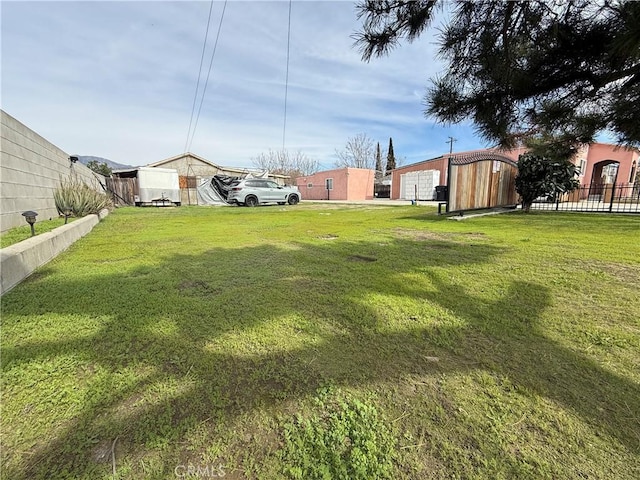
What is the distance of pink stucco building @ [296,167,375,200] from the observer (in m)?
24.3

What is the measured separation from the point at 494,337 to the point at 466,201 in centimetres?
746

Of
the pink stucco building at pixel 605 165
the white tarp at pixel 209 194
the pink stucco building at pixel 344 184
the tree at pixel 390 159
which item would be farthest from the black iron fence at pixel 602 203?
the tree at pixel 390 159

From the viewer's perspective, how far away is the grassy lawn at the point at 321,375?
3.14ft

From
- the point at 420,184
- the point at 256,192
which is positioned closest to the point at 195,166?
the point at 256,192

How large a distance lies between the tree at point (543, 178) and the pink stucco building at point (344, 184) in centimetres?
1581

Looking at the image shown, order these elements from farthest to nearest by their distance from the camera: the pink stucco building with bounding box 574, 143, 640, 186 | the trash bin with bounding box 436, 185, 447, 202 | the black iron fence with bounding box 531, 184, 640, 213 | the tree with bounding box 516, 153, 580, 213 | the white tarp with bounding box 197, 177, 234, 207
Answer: the trash bin with bounding box 436, 185, 447, 202 < the white tarp with bounding box 197, 177, 234, 207 < the pink stucco building with bounding box 574, 143, 640, 186 < the black iron fence with bounding box 531, 184, 640, 213 < the tree with bounding box 516, 153, 580, 213

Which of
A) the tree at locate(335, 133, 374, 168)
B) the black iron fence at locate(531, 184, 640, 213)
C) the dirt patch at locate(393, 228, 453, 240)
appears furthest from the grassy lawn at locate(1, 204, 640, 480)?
the tree at locate(335, 133, 374, 168)

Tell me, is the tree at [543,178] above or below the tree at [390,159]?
below

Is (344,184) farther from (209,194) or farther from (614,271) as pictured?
(614,271)

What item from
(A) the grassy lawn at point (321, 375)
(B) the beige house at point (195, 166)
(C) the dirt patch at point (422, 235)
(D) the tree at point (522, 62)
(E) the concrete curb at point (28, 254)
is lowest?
(A) the grassy lawn at point (321, 375)

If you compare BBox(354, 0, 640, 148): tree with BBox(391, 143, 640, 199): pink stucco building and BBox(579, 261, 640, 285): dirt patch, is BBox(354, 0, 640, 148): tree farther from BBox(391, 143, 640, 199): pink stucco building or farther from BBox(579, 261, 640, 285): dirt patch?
BBox(391, 143, 640, 199): pink stucco building

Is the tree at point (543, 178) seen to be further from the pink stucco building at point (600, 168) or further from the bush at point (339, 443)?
the bush at point (339, 443)

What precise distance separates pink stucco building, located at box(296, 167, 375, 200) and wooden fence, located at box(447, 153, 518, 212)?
49.9 feet

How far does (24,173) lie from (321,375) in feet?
22.1
